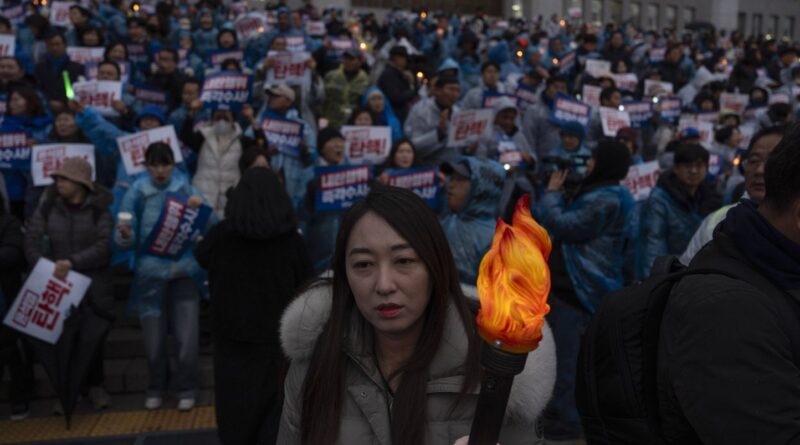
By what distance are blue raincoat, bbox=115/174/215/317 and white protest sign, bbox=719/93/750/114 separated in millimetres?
9965

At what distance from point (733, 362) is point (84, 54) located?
384 inches

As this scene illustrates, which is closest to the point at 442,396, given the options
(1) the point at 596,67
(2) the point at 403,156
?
(2) the point at 403,156

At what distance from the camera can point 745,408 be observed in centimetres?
127

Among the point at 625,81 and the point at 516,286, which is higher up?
the point at 516,286

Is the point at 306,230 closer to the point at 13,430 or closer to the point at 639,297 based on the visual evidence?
the point at 13,430

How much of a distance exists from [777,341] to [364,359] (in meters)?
0.99

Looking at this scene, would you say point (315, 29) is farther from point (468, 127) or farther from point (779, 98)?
point (779, 98)

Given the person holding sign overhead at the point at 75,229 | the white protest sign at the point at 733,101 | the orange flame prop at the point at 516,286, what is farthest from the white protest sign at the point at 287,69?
the orange flame prop at the point at 516,286

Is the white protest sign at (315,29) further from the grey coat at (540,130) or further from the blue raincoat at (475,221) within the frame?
the blue raincoat at (475,221)

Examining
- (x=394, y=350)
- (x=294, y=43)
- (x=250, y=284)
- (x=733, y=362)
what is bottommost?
(x=250, y=284)

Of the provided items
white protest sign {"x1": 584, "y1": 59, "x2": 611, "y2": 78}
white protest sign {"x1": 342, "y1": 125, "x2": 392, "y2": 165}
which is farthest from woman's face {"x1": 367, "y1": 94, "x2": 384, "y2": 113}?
white protest sign {"x1": 584, "y1": 59, "x2": 611, "y2": 78}

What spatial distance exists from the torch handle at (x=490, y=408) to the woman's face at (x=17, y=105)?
6.73m

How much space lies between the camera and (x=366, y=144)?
6980 millimetres

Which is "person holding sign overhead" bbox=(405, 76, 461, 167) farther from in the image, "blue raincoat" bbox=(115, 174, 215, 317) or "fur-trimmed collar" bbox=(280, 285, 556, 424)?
"fur-trimmed collar" bbox=(280, 285, 556, 424)
